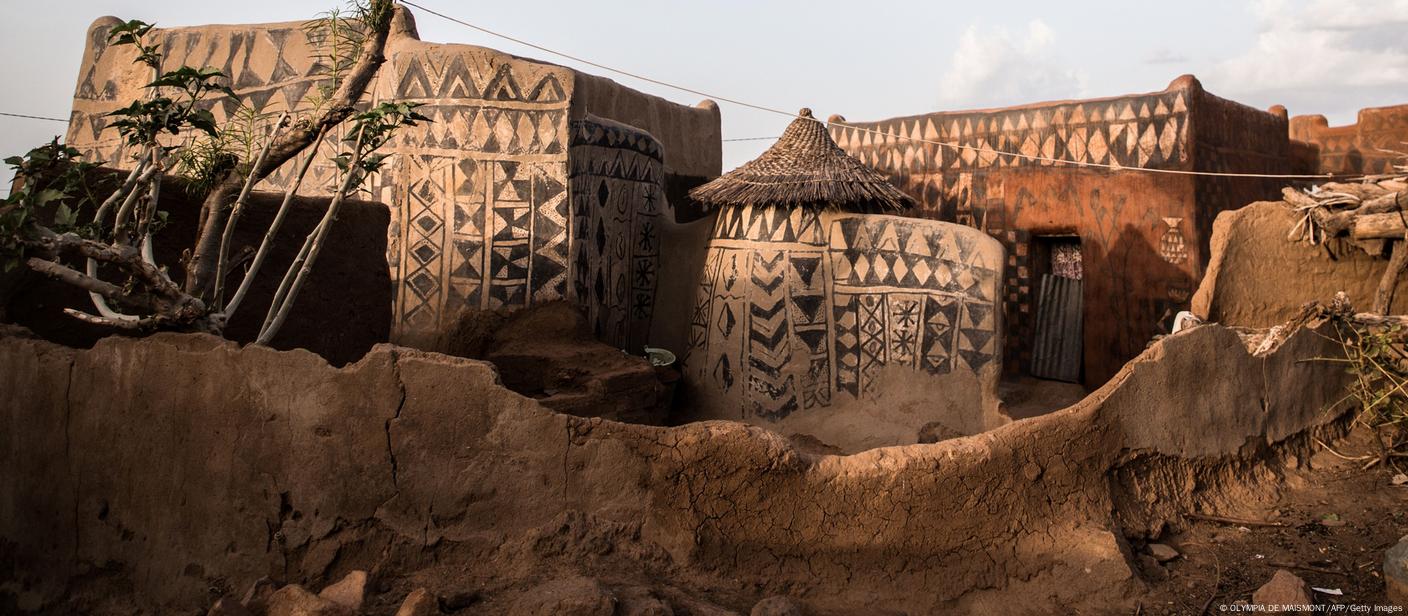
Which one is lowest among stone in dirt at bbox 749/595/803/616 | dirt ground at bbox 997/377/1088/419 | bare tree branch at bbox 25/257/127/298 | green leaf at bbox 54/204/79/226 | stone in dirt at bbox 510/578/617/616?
dirt ground at bbox 997/377/1088/419

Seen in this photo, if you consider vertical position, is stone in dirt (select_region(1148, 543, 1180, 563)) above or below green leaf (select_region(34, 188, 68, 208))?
below

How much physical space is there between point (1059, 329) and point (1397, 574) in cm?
792

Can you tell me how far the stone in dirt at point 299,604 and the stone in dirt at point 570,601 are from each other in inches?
24.6

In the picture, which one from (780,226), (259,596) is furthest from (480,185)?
(259,596)

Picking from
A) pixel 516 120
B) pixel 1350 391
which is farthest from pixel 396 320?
pixel 1350 391

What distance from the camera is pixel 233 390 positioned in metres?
4.55

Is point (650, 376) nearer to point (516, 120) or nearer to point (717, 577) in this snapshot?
point (516, 120)

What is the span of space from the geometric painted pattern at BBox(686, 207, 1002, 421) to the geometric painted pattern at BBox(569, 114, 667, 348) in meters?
0.76

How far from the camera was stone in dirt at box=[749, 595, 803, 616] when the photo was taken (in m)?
3.99

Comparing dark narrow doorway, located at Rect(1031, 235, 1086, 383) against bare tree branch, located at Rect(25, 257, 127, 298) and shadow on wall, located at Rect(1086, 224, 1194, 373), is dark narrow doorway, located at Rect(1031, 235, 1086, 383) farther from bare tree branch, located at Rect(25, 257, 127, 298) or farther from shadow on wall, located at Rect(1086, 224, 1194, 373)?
bare tree branch, located at Rect(25, 257, 127, 298)

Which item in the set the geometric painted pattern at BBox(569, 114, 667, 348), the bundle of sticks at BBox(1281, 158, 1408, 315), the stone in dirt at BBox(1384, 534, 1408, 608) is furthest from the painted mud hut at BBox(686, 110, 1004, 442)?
the stone in dirt at BBox(1384, 534, 1408, 608)

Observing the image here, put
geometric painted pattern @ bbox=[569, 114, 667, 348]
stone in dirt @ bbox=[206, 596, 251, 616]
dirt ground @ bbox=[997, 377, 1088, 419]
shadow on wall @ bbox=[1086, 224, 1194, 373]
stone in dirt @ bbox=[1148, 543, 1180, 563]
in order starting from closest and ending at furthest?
stone in dirt @ bbox=[206, 596, 251, 616]
stone in dirt @ bbox=[1148, 543, 1180, 563]
geometric painted pattern @ bbox=[569, 114, 667, 348]
shadow on wall @ bbox=[1086, 224, 1194, 373]
dirt ground @ bbox=[997, 377, 1088, 419]

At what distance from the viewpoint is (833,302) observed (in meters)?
9.38

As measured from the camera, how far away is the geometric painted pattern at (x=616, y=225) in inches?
352
